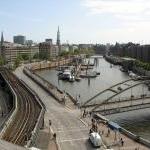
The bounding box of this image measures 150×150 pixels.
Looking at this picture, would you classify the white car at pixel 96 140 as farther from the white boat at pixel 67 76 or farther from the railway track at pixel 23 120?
the white boat at pixel 67 76

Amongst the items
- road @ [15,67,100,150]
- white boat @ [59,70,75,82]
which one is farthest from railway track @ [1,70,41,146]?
white boat @ [59,70,75,82]

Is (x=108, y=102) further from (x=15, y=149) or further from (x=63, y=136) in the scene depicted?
(x=15, y=149)

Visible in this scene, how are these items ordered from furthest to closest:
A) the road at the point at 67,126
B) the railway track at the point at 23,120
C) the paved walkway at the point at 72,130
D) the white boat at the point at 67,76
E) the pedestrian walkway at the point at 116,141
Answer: the white boat at the point at 67,76, the road at the point at 67,126, the railway track at the point at 23,120, the paved walkway at the point at 72,130, the pedestrian walkway at the point at 116,141

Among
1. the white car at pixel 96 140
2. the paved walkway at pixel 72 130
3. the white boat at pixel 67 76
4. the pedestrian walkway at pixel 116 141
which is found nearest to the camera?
the white car at pixel 96 140

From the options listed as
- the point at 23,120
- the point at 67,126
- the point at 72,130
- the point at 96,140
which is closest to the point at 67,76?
the point at 23,120

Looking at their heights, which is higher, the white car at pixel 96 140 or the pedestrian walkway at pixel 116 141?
the white car at pixel 96 140

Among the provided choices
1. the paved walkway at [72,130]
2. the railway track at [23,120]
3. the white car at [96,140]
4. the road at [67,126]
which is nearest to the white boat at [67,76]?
the railway track at [23,120]
